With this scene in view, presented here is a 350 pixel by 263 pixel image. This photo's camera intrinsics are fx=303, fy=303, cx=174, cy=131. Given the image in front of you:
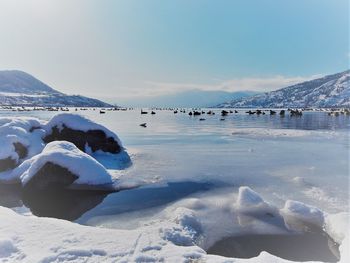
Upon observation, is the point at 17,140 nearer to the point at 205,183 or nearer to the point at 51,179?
the point at 51,179

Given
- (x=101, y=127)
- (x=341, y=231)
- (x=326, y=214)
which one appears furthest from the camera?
(x=101, y=127)

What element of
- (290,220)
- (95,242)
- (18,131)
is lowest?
(290,220)

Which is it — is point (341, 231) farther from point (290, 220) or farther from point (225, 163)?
point (225, 163)

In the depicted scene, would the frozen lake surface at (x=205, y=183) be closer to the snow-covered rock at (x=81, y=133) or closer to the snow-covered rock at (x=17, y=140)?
the snow-covered rock at (x=81, y=133)

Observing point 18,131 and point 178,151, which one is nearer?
point 18,131

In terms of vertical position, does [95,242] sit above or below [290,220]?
above

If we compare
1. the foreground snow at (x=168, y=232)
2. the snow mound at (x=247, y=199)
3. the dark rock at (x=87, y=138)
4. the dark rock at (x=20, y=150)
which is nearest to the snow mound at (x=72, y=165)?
the dark rock at (x=20, y=150)

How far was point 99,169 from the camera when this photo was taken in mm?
15336

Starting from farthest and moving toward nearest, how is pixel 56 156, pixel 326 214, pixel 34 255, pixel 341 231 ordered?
pixel 56 156
pixel 326 214
pixel 341 231
pixel 34 255

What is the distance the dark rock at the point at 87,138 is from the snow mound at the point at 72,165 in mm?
5946

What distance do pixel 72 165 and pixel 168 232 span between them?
786cm

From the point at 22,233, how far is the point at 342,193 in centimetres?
1224

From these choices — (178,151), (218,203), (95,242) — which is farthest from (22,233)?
(178,151)

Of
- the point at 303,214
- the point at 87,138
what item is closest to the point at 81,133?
the point at 87,138
